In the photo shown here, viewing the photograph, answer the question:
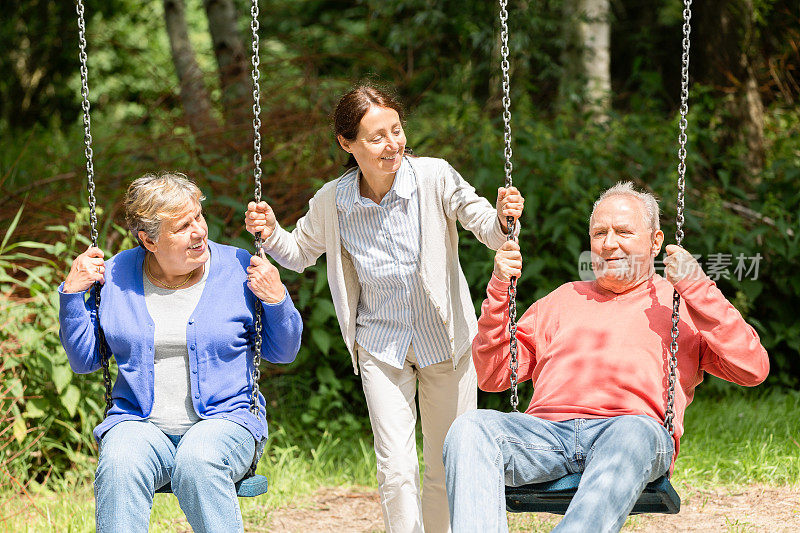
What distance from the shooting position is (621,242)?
3.13 metres

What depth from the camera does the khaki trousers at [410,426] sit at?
330 cm

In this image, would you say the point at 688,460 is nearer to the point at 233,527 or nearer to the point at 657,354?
the point at 657,354

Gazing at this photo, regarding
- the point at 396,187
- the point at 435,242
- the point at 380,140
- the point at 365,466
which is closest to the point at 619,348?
the point at 435,242

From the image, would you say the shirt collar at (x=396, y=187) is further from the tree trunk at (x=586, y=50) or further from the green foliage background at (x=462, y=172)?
the tree trunk at (x=586, y=50)

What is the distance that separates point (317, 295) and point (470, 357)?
7.48ft

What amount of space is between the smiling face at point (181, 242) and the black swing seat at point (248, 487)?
0.75 metres

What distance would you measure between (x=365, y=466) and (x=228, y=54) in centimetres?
409

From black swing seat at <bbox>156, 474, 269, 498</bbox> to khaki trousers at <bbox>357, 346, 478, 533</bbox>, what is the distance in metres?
0.44

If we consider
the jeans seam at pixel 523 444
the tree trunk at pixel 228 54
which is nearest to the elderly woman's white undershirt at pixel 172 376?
the jeans seam at pixel 523 444

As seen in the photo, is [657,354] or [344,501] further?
[344,501]

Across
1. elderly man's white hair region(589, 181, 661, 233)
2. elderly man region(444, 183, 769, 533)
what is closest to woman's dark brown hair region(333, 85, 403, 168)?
elderly man region(444, 183, 769, 533)

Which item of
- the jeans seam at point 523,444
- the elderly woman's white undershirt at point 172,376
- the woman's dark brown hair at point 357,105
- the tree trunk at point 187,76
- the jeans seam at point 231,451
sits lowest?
the jeans seam at point 231,451

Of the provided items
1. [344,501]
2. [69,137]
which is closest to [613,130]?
[344,501]

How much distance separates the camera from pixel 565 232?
18.9 feet
